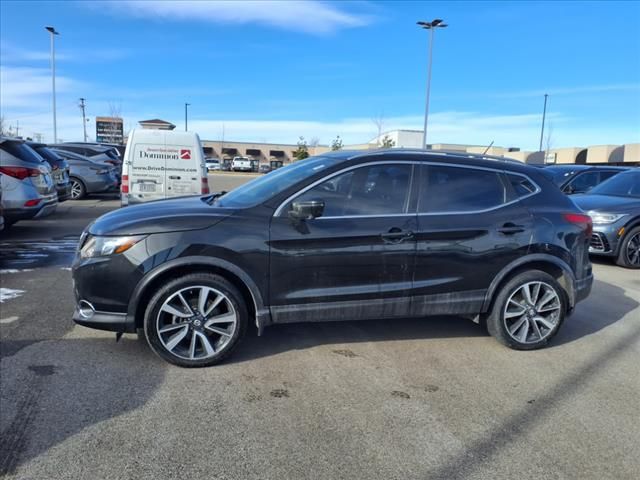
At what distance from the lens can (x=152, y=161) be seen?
949cm

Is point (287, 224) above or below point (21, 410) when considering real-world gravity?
above

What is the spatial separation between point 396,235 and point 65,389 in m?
2.75

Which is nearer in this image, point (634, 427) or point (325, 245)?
point (634, 427)

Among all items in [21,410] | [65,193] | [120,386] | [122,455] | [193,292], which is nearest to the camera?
[122,455]

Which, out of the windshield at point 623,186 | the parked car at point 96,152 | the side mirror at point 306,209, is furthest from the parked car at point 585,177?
the parked car at point 96,152

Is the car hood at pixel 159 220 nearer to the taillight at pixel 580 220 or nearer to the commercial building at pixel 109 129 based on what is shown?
the taillight at pixel 580 220

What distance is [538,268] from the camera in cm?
477

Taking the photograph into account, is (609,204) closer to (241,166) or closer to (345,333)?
(345,333)

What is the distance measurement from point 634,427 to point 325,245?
2481mm

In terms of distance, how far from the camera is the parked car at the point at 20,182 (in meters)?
8.40

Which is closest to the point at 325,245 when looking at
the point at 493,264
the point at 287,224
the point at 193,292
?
the point at 287,224

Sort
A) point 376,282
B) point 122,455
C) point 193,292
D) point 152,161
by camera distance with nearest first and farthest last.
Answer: point 122,455 → point 193,292 → point 376,282 → point 152,161

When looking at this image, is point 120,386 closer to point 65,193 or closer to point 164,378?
point 164,378

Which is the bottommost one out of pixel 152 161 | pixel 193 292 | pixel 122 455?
pixel 122 455
